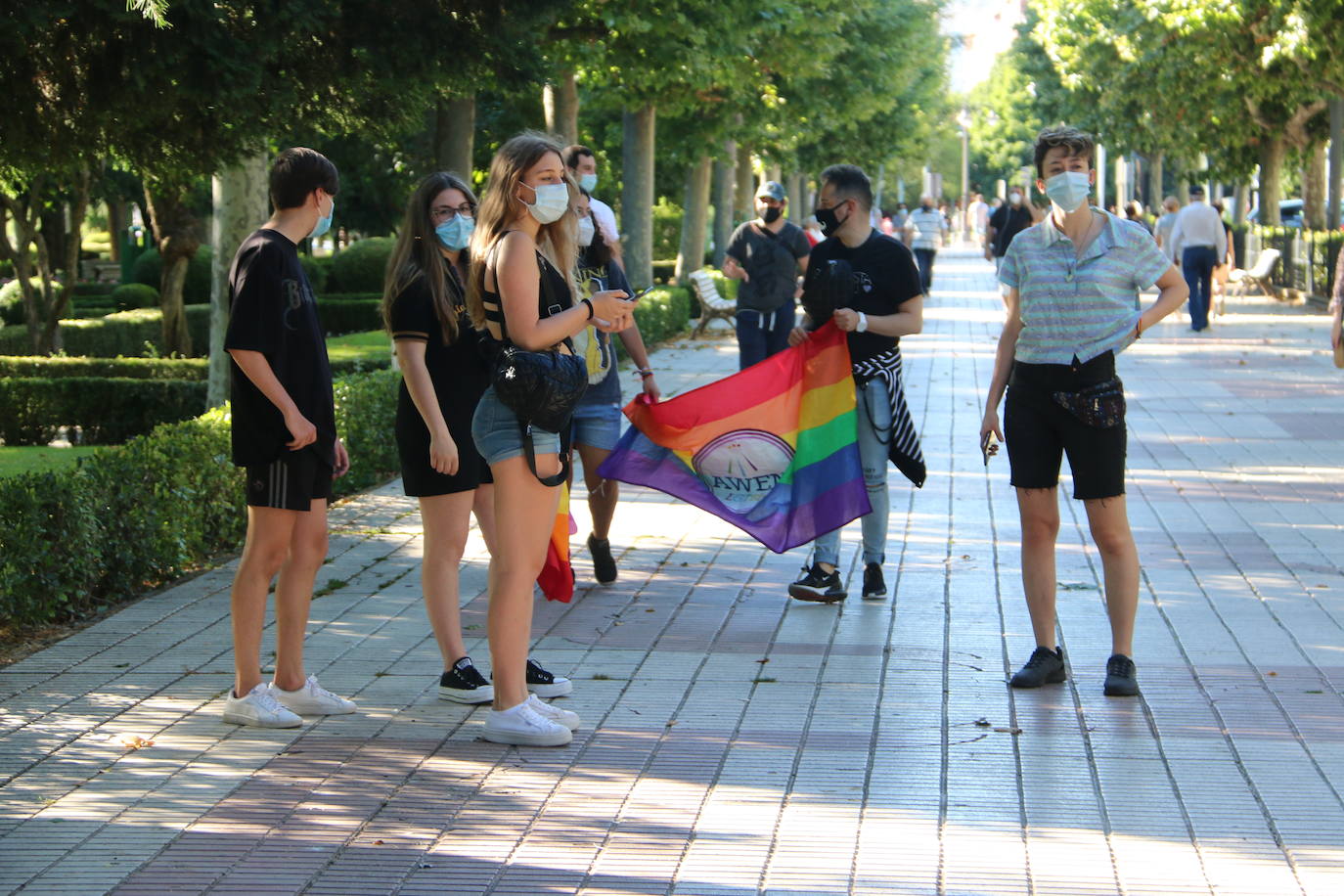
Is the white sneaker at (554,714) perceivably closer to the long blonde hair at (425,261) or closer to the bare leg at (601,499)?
the long blonde hair at (425,261)

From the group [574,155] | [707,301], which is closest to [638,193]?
[707,301]

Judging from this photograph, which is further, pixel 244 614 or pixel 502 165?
pixel 244 614

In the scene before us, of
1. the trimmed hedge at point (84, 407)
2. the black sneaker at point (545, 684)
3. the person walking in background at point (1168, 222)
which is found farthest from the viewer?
the person walking in background at point (1168, 222)

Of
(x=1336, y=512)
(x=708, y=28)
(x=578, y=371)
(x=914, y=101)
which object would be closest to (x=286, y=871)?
(x=578, y=371)

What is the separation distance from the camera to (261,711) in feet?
17.7

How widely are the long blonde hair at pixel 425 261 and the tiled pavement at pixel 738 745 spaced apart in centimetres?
138

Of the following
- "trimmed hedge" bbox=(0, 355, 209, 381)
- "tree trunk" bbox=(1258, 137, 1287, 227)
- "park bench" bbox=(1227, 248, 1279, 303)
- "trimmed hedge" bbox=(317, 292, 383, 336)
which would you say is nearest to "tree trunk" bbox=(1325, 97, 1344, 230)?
"park bench" bbox=(1227, 248, 1279, 303)

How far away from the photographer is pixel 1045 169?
18.7ft

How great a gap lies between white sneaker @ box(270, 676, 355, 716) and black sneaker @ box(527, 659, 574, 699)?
648 millimetres

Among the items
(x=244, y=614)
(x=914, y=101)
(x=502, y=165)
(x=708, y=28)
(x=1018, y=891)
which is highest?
(x=914, y=101)

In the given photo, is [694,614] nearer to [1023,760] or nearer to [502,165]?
[1023,760]

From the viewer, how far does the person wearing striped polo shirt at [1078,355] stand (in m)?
5.59

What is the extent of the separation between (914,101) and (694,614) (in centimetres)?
4705

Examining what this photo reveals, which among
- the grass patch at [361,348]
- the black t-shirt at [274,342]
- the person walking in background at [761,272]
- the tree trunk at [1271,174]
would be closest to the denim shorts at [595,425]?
the black t-shirt at [274,342]
